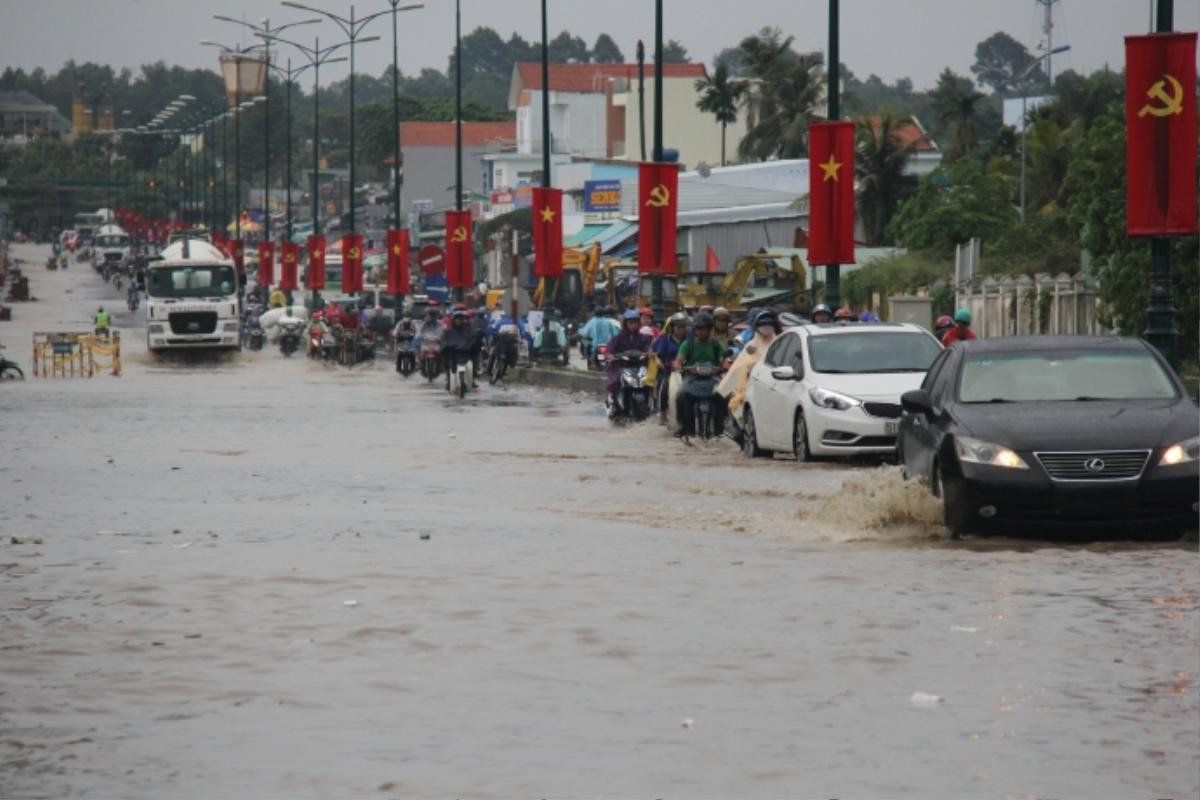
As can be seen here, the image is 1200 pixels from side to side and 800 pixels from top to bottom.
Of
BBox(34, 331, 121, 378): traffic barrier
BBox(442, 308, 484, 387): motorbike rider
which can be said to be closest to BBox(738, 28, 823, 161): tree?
BBox(34, 331, 121, 378): traffic barrier

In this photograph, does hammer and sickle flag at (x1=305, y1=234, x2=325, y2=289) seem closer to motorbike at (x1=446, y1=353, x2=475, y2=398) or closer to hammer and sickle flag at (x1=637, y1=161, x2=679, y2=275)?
motorbike at (x1=446, y1=353, x2=475, y2=398)

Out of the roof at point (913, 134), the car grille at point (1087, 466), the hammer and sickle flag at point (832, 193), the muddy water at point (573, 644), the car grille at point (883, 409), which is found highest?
the roof at point (913, 134)

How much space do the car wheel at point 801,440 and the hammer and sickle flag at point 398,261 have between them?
46213 mm

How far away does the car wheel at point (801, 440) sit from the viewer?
24203 mm

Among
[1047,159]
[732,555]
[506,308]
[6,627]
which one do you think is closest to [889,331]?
[732,555]

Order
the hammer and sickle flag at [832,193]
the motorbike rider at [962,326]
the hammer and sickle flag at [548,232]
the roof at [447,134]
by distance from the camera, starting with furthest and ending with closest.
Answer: the roof at [447,134] → the hammer and sickle flag at [548,232] → the hammer and sickle flag at [832,193] → the motorbike rider at [962,326]

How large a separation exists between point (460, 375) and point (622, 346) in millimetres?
10290

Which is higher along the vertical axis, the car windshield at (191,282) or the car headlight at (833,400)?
the car windshield at (191,282)

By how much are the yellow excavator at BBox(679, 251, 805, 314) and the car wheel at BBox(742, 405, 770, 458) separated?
34.9 meters

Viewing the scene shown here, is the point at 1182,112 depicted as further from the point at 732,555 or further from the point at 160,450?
the point at 160,450

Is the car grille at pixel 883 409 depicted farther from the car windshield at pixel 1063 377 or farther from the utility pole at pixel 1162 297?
the car windshield at pixel 1063 377

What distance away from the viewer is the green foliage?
72562 mm

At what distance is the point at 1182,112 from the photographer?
68.6 ft

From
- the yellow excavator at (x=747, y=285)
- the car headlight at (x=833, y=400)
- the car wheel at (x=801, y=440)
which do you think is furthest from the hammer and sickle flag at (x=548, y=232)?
the car headlight at (x=833, y=400)
